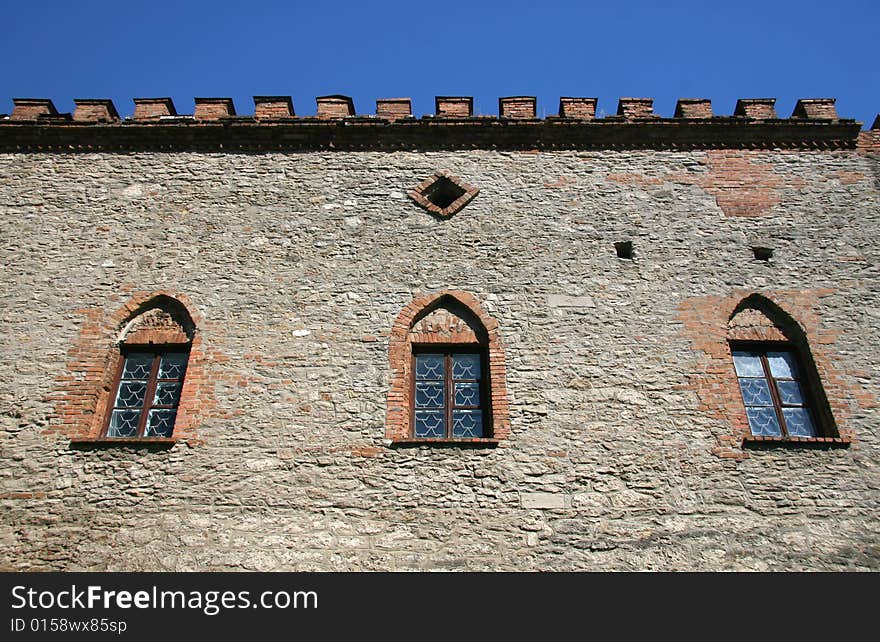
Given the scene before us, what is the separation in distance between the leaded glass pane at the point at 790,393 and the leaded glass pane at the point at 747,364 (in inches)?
8.9

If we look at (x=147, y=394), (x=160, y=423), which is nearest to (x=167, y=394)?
(x=147, y=394)

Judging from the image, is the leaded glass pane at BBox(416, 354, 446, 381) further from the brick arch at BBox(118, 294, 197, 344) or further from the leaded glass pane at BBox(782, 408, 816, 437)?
the leaded glass pane at BBox(782, 408, 816, 437)

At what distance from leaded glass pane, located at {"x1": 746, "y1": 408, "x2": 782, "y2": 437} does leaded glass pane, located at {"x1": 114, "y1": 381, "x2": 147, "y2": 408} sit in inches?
244

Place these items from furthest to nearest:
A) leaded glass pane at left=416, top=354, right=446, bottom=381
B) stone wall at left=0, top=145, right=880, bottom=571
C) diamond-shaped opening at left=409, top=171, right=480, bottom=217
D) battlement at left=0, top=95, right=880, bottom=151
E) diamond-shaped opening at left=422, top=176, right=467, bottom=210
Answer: battlement at left=0, top=95, right=880, bottom=151 < diamond-shaped opening at left=422, top=176, right=467, bottom=210 < diamond-shaped opening at left=409, top=171, right=480, bottom=217 < leaded glass pane at left=416, top=354, right=446, bottom=381 < stone wall at left=0, top=145, right=880, bottom=571

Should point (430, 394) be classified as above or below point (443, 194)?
below

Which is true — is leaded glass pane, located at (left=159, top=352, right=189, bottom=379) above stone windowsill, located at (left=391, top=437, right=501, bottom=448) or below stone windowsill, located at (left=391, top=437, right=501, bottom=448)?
above

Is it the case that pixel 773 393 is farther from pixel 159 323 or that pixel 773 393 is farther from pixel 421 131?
pixel 159 323

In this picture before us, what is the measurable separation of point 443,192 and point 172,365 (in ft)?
12.5

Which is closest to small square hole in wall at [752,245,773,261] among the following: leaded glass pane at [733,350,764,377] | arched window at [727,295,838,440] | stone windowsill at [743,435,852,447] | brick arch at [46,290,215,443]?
arched window at [727,295,838,440]

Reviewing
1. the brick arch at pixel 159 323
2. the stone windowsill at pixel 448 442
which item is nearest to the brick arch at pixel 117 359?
the brick arch at pixel 159 323

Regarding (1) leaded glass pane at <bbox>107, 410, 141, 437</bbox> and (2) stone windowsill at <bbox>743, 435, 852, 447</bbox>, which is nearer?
(2) stone windowsill at <bbox>743, 435, 852, 447</bbox>

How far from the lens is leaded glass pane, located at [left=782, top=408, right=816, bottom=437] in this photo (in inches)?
262

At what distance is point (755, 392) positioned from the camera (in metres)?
6.92

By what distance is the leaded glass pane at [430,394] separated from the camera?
680 centimetres
